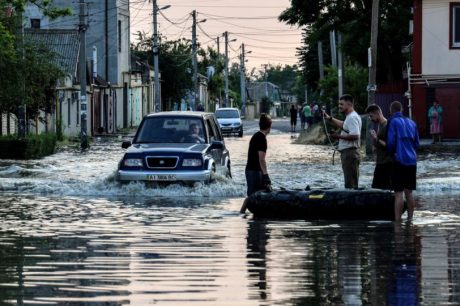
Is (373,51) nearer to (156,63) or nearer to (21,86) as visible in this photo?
(21,86)

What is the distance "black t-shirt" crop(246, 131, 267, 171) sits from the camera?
781 inches

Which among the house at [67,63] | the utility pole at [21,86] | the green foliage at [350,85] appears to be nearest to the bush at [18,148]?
the utility pole at [21,86]

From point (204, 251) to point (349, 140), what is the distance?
6.49 metres

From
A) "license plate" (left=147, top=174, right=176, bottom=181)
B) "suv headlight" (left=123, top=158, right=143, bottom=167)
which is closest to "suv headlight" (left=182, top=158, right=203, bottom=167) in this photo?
"license plate" (left=147, top=174, right=176, bottom=181)

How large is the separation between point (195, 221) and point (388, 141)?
318 cm

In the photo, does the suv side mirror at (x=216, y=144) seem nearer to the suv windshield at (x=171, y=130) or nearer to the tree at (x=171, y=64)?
the suv windshield at (x=171, y=130)

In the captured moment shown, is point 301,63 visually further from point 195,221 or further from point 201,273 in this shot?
point 201,273

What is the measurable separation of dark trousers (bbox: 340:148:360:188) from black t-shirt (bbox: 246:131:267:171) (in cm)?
160

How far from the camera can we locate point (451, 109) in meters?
48.4

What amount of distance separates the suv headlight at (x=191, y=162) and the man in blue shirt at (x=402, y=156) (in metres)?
5.92

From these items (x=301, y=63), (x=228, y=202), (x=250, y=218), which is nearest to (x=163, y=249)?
(x=250, y=218)

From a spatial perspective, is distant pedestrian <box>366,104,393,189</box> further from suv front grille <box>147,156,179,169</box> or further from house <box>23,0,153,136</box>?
house <box>23,0,153,136</box>

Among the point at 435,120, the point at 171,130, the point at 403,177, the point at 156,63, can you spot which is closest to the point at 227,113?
the point at 156,63

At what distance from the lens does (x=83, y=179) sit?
29.9m
